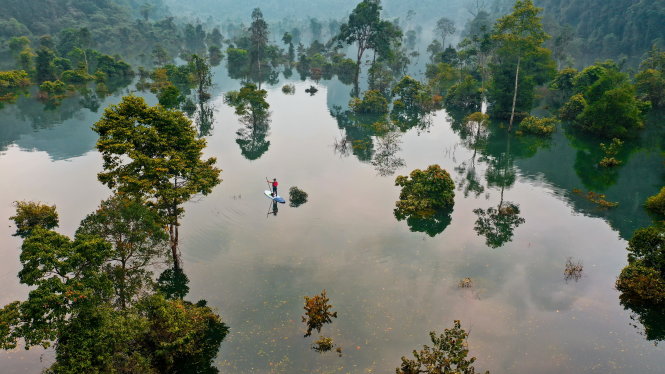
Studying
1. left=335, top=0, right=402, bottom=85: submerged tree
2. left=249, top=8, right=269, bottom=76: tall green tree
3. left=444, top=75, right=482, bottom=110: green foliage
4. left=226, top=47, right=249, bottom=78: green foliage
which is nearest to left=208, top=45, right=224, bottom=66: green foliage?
left=226, top=47, right=249, bottom=78: green foliage

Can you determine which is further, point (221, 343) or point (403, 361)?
point (221, 343)

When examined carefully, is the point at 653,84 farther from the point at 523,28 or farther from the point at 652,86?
the point at 523,28

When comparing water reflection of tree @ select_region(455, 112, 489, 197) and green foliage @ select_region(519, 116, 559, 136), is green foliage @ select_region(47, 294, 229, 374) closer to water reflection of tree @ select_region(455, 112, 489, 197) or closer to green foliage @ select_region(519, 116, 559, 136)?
water reflection of tree @ select_region(455, 112, 489, 197)

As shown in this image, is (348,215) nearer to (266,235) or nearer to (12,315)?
(266,235)

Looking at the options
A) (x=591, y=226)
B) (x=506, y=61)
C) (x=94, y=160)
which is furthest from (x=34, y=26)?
(x=591, y=226)

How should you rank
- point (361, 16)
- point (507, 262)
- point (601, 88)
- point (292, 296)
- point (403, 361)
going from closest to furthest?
point (403, 361) → point (292, 296) → point (507, 262) → point (601, 88) → point (361, 16)

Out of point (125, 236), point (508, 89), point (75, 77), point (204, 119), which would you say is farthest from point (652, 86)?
point (75, 77)
